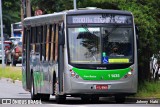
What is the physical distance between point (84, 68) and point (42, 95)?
13.1 feet

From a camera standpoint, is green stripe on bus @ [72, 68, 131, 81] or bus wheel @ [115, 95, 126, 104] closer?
green stripe on bus @ [72, 68, 131, 81]

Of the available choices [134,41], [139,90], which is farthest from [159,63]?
[134,41]

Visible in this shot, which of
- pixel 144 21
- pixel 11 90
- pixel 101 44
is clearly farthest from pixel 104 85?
pixel 11 90

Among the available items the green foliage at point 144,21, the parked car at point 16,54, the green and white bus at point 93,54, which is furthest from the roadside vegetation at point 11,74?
the green and white bus at point 93,54

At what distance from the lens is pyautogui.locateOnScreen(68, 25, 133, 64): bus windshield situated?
2230cm

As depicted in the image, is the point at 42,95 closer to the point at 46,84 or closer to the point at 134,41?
the point at 46,84

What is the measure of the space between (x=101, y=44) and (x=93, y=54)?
40 centimetres

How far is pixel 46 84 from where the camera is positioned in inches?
950

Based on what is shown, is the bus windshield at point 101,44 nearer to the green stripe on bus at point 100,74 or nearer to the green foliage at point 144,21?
the green stripe on bus at point 100,74

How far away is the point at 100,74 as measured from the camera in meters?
22.2

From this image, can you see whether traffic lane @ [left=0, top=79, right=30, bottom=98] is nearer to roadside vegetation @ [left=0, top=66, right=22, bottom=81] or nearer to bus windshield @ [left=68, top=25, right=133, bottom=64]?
roadside vegetation @ [left=0, top=66, right=22, bottom=81]

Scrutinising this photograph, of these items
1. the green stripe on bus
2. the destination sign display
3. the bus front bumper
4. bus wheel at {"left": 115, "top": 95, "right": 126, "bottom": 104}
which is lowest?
bus wheel at {"left": 115, "top": 95, "right": 126, "bottom": 104}

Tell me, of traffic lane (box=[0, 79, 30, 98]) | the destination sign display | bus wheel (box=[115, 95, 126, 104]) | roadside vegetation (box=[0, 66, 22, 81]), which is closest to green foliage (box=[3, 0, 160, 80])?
the destination sign display

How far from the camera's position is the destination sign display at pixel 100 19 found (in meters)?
22.5
